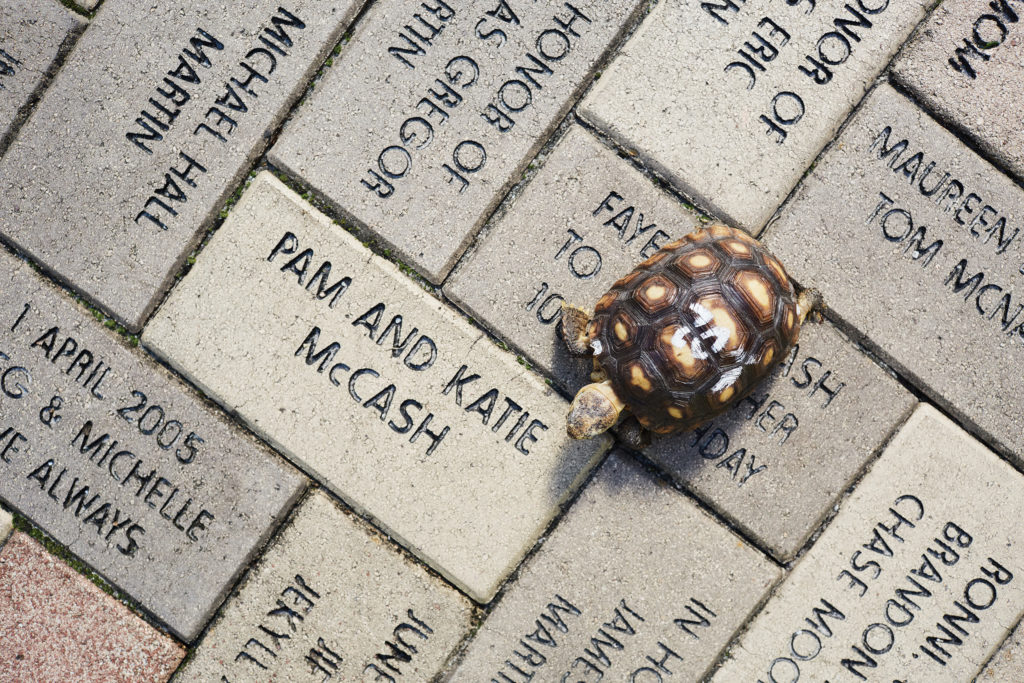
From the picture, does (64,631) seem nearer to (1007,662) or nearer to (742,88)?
(742,88)

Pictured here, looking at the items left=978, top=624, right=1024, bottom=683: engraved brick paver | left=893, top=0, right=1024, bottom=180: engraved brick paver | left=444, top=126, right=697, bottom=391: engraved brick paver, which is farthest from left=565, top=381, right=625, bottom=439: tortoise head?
left=978, top=624, right=1024, bottom=683: engraved brick paver

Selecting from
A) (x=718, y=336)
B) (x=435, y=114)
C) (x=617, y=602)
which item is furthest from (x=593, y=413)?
(x=435, y=114)

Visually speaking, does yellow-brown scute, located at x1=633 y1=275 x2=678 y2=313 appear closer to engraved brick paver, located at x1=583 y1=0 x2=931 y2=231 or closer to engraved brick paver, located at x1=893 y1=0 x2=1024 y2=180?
engraved brick paver, located at x1=583 y1=0 x2=931 y2=231

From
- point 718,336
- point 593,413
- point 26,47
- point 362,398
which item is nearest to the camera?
point 718,336

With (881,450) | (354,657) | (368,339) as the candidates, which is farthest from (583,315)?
(354,657)

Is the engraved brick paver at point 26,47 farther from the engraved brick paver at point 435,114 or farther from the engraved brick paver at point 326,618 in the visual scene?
the engraved brick paver at point 326,618

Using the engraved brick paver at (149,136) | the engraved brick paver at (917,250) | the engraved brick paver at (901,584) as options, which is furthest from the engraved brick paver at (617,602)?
the engraved brick paver at (149,136)
